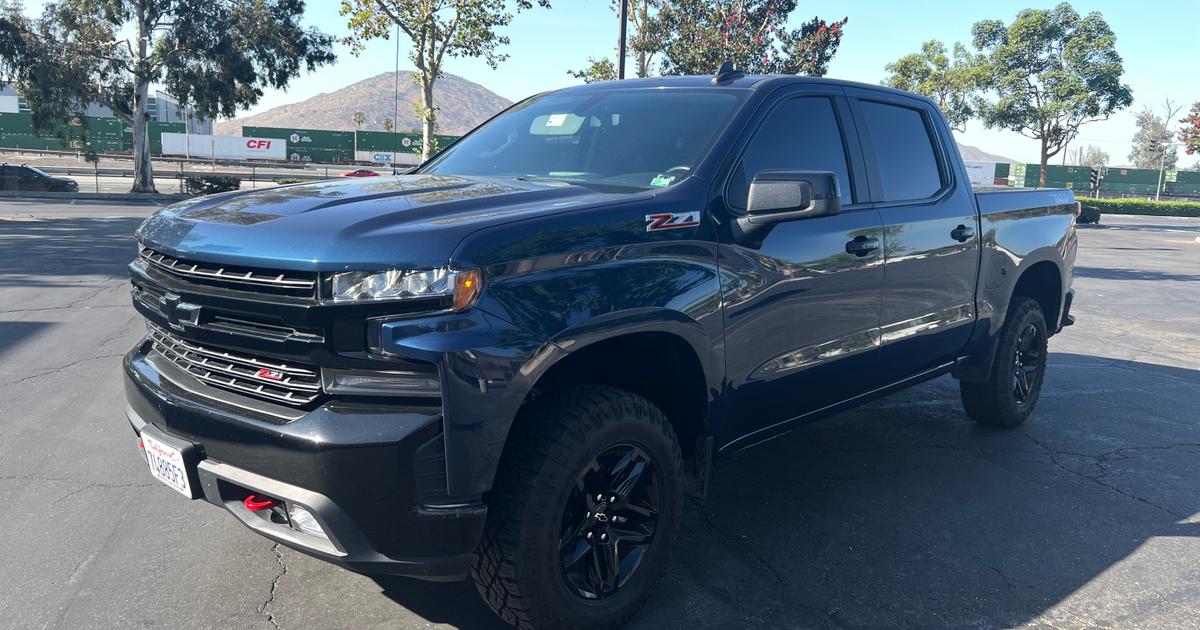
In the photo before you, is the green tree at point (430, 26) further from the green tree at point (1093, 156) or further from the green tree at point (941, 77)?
the green tree at point (1093, 156)

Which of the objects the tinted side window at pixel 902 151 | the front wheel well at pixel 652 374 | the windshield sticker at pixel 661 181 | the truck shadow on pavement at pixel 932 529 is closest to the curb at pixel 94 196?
the truck shadow on pavement at pixel 932 529

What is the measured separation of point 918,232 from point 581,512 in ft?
7.79

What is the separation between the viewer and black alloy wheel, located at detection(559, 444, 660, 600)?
284cm

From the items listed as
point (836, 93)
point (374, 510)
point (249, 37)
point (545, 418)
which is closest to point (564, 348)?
point (545, 418)

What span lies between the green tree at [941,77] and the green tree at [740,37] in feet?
90.6

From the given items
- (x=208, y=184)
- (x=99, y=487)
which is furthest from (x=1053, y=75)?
(x=99, y=487)

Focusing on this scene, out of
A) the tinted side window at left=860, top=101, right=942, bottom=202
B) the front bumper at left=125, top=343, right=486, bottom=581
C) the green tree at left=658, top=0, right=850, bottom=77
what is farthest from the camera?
the green tree at left=658, top=0, right=850, bottom=77

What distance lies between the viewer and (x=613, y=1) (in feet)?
86.6

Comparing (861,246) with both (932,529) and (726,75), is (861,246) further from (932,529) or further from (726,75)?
(932,529)

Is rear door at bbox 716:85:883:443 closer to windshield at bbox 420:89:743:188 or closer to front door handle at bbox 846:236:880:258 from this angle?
front door handle at bbox 846:236:880:258

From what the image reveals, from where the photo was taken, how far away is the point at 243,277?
8.34ft

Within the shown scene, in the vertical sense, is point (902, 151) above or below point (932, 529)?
above

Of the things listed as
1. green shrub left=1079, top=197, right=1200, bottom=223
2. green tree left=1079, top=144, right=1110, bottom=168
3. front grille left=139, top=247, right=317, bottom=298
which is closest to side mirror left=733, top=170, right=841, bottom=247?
front grille left=139, top=247, right=317, bottom=298

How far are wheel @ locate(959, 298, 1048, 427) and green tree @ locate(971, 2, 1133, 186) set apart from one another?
4528 cm
